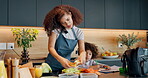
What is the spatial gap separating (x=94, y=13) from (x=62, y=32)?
1678mm

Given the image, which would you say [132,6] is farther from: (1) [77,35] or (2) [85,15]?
(1) [77,35]

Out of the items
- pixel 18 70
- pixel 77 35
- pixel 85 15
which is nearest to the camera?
pixel 18 70

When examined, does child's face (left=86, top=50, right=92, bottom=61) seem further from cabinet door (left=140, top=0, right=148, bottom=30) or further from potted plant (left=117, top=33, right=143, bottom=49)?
cabinet door (left=140, top=0, right=148, bottom=30)

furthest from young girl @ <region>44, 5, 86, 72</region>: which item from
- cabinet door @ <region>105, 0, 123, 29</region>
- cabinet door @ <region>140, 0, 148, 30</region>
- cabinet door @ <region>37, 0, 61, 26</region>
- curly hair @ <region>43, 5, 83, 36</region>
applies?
cabinet door @ <region>140, 0, 148, 30</region>

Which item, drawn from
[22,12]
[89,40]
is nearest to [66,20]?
[22,12]

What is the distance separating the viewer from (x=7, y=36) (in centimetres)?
321

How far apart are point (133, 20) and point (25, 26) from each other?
6.78 ft

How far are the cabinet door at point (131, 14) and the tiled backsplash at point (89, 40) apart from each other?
28cm

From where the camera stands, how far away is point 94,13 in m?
3.50

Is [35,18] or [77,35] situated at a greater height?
[35,18]

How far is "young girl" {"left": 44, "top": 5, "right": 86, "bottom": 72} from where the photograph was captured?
172cm

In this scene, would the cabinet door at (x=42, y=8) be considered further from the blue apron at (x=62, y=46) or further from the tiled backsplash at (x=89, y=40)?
the blue apron at (x=62, y=46)

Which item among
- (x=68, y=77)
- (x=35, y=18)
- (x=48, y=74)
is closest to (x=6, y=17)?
(x=35, y=18)

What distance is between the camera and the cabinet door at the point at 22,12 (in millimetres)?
2924
